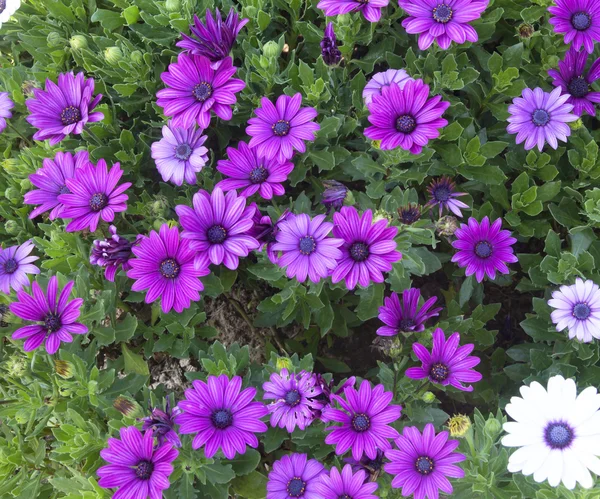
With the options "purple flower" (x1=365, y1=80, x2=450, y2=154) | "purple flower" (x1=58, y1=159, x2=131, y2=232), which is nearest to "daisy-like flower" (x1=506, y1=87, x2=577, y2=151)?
"purple flower" (x1=365, y1=80, x2=450, y2=154)

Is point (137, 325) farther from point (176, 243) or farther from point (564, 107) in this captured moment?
point (564, 107)

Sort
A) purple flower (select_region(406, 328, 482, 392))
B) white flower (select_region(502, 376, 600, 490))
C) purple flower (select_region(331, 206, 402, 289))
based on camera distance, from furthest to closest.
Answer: purple flower (select_region(406, 328, 482, 392)), purple flower (select_region(331, 206, 402, 289)), white flower (select_region(502, 376, 600, 490))

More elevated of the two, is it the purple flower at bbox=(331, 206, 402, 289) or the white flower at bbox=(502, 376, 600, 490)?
the purple flower at bbox=(331, 206, 402, 289)

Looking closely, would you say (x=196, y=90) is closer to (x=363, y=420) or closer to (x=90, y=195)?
(x=90, y=195)

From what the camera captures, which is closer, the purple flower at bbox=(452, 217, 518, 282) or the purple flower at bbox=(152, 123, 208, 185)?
the purple flower at bbox=(152, 123, 208, 185)

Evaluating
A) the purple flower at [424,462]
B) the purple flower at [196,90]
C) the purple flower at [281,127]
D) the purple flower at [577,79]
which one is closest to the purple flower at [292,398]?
the purple flower at [424,462]

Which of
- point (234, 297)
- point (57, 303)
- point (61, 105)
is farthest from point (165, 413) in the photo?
point (61, 105)

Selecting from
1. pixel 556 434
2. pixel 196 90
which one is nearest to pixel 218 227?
pixel 196 90

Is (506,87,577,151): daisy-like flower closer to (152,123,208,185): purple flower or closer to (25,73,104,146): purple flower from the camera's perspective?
(152,123,208,185): purple flower
